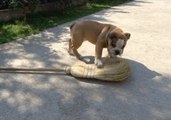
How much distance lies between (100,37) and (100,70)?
495 mm

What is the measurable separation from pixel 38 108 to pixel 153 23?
497 centimetres

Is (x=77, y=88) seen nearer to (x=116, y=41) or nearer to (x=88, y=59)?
(x=116, y=41)

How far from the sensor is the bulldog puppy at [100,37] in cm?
413

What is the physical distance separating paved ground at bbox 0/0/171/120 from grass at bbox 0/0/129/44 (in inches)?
12.4

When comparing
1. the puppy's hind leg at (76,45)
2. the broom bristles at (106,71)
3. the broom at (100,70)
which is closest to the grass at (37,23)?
the puppy's hind leg at (76,45)

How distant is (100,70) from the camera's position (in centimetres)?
411

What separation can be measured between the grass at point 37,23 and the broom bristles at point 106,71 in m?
1.81

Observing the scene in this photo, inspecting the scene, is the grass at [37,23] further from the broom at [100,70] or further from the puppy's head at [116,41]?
the puppy's head at [116,41]

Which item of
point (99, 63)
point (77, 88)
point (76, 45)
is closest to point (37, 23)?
point (76, 45)

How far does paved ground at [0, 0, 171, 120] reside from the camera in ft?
11.1

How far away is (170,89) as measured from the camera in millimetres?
4043

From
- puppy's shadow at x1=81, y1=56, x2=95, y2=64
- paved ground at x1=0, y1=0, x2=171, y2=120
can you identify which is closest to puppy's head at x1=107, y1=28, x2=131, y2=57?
paved ground at x1=0, y1=0, x2=171, y2=120

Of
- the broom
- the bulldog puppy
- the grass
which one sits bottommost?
the grass

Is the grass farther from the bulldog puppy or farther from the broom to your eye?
the broom
